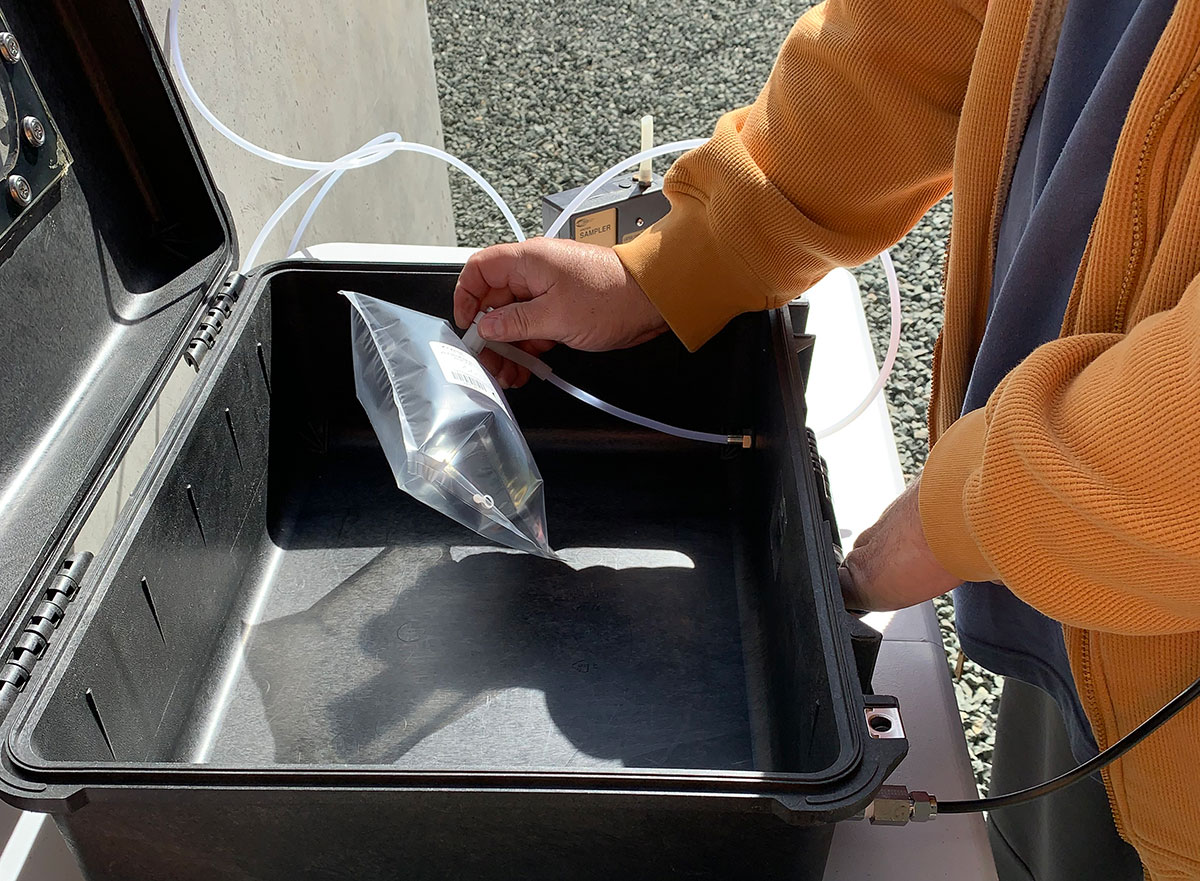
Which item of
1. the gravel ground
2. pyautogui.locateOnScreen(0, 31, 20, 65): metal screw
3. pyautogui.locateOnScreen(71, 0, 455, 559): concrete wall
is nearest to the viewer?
pyautogui.locateOnScreen(0, 31, 20, 65): metal screw

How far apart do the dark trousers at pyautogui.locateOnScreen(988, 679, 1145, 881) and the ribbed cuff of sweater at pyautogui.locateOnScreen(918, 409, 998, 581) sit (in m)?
0.23

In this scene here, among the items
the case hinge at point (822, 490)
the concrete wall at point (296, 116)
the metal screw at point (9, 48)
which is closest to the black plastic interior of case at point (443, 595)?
the case hinge at point (822, 490)

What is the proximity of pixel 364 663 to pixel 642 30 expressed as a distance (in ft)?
11.3

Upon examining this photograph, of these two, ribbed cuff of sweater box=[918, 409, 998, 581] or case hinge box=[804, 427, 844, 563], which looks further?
case hinge box=[804, 427, 844, 563]

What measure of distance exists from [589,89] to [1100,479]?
10.5ft

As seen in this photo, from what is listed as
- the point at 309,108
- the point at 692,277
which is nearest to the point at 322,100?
the point at 309,108

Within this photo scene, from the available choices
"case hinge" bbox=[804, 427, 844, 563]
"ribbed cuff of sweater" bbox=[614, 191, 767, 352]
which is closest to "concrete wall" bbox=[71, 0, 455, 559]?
"ribbed cuff of sweater" bbox=[614, 191, 767, 352]

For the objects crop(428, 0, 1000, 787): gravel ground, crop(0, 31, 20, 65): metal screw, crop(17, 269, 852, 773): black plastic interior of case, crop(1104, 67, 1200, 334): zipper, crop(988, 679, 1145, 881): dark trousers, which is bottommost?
crop(428, 0, 1000, 787): gravel ground

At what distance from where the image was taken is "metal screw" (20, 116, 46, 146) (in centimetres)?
62

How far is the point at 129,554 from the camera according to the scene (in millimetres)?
570

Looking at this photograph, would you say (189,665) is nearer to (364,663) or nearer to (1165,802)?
(364,663)

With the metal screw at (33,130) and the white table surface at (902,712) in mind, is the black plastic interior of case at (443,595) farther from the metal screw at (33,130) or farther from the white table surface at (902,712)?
the metal screw at (33,130)

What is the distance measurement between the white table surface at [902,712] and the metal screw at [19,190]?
14.2 inches

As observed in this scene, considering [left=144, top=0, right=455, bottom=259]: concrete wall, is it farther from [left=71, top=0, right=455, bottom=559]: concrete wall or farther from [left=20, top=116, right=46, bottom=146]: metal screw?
[left=20, top=116, right=46, bottom=146]: metal screw
